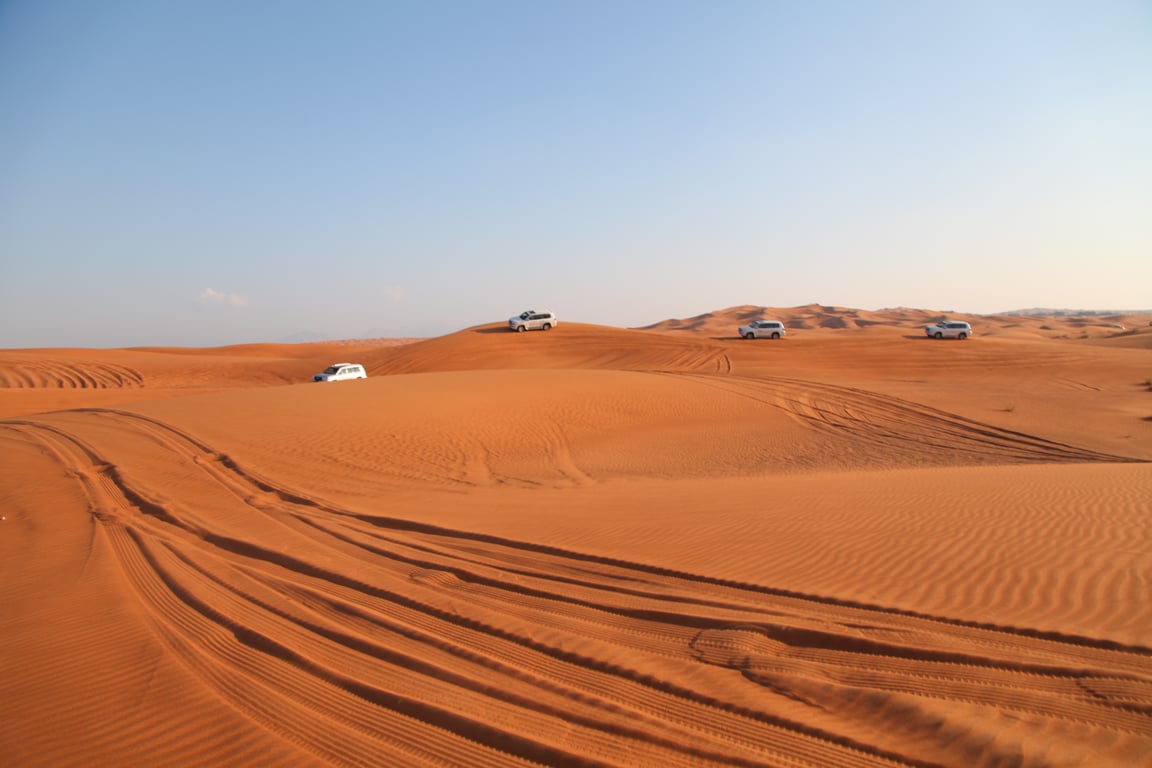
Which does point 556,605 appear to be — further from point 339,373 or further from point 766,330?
point 766,330

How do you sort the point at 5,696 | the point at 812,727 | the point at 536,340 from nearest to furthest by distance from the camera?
the point at 812,727 < the point at 5,696 < the point at 536,340

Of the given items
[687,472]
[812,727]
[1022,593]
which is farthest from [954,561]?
[687,472]

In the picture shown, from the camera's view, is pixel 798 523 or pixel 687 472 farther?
pixel 687 472

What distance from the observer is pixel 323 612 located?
5664mm

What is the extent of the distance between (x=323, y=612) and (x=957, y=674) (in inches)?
203

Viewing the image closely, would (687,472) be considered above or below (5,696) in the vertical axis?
below

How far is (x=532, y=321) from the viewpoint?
45438 millimetres

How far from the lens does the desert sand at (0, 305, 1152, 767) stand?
→ 380 cm

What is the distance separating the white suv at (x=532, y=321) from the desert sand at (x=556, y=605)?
30.2 meters

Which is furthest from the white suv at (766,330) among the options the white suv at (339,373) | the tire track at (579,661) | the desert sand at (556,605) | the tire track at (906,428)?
the tire track at (579,661)

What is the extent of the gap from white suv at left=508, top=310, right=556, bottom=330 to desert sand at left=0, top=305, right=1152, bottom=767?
30.2 meters

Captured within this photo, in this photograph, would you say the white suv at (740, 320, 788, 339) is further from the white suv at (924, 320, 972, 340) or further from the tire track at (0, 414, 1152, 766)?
the tire track at (0, 414, 1152, 766)

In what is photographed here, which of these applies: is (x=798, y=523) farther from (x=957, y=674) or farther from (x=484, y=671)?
(x=484, y=671)

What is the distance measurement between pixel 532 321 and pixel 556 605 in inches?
1592
